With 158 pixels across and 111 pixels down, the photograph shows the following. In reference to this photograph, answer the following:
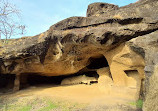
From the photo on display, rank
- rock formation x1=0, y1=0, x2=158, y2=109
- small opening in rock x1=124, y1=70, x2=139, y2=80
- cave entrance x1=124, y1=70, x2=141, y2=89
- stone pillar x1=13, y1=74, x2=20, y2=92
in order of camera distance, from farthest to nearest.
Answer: stone pillar x1=13, y1=74, x2=20, y2=92 < small opening in rock x1=124, y1=70, x2=139, y2=80 < cave entrance x1=124, y1=70, x2=141, y2=89 < rock formation x1=0, y1=0, x2=158, y2=109

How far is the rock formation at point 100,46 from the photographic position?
3634mm

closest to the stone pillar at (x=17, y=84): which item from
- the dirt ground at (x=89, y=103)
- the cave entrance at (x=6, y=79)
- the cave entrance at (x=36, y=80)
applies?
the cave entrance at (x=36, y=80)

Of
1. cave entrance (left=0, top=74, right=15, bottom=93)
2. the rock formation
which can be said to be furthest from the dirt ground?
cave entrance (left=0, top=74, right=15, bottom=93)

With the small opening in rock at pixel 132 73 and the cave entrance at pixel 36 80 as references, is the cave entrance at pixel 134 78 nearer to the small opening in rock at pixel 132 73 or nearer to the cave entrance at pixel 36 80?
the small opening in rock at pixel 132 73

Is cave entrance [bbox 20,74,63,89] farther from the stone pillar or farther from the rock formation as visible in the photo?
the rock formation

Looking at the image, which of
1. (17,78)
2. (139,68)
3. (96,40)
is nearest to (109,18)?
(96,40)

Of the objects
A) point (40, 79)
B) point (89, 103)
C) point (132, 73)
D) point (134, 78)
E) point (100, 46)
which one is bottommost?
point (89, 103)

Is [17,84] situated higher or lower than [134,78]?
lower

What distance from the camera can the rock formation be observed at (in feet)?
11.9

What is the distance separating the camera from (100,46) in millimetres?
4484

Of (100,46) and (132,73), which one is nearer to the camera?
(132,73)

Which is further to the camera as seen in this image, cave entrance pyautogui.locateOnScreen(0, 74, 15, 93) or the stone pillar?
cave entrance pyautogui.locateOnScreen(0, 74, 15, 93)

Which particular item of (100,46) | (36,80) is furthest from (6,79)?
(100,46)

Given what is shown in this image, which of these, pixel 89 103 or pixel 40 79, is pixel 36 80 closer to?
pixel 40 79
